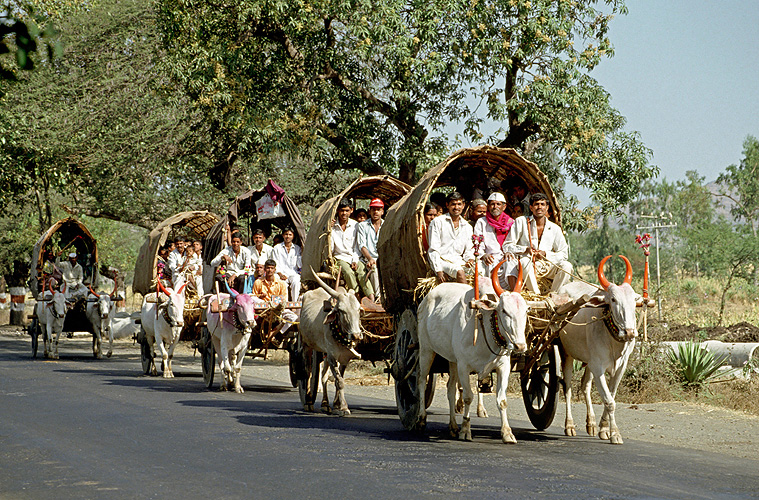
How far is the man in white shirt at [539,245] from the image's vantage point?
415 inches

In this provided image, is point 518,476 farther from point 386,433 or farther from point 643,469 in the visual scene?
point 386,433

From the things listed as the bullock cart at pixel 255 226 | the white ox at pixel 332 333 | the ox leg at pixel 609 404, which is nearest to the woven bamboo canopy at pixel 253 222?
the bullock cart at pixel 255 226

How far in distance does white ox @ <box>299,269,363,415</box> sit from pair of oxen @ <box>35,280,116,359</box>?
11143mm

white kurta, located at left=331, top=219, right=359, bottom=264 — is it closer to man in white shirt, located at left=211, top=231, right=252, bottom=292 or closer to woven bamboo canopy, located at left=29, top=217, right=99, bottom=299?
man in white shirt, located at left=211, top=231, right=252, bottom=292

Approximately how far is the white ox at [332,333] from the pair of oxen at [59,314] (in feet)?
36.6

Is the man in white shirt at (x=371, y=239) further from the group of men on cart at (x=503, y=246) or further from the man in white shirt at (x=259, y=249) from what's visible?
the man in white shirt at (x=259, y=249)

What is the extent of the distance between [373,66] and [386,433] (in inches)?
420

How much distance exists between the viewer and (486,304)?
361 inches

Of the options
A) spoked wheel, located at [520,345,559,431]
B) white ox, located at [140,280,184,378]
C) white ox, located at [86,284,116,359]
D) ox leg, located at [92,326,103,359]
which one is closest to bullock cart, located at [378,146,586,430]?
spoked wheel, located at [520,345,559,431]

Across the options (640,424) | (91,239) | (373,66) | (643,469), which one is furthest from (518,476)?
(91,239)

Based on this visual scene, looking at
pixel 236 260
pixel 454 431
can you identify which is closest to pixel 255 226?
pixel 236 260

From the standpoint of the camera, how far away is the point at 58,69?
28484 millimetres

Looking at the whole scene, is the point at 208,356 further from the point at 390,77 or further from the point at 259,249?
the point at 390,77

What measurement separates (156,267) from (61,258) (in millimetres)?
6254
